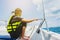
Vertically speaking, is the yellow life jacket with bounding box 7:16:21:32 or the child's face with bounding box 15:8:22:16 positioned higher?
the child's face with bounding box 15:8:22:16

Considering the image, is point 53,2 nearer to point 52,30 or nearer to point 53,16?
point 53,16

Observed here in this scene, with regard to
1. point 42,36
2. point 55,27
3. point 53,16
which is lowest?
point 42,36

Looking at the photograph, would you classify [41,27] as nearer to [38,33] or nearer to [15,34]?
[38,33]

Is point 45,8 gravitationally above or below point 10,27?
above

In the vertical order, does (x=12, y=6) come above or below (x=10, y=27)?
above

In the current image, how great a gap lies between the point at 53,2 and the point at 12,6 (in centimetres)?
56

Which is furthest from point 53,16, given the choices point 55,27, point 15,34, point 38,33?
point 15,34

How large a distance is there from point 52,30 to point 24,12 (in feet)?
1.47

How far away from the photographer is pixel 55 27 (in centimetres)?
175

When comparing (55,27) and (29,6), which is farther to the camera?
(29,6)

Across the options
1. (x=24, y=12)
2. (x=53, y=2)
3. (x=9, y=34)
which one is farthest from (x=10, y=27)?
(x=53, y=2)

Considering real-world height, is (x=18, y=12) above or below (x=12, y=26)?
above

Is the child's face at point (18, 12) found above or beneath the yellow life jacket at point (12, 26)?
above

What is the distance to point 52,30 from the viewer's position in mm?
1749
